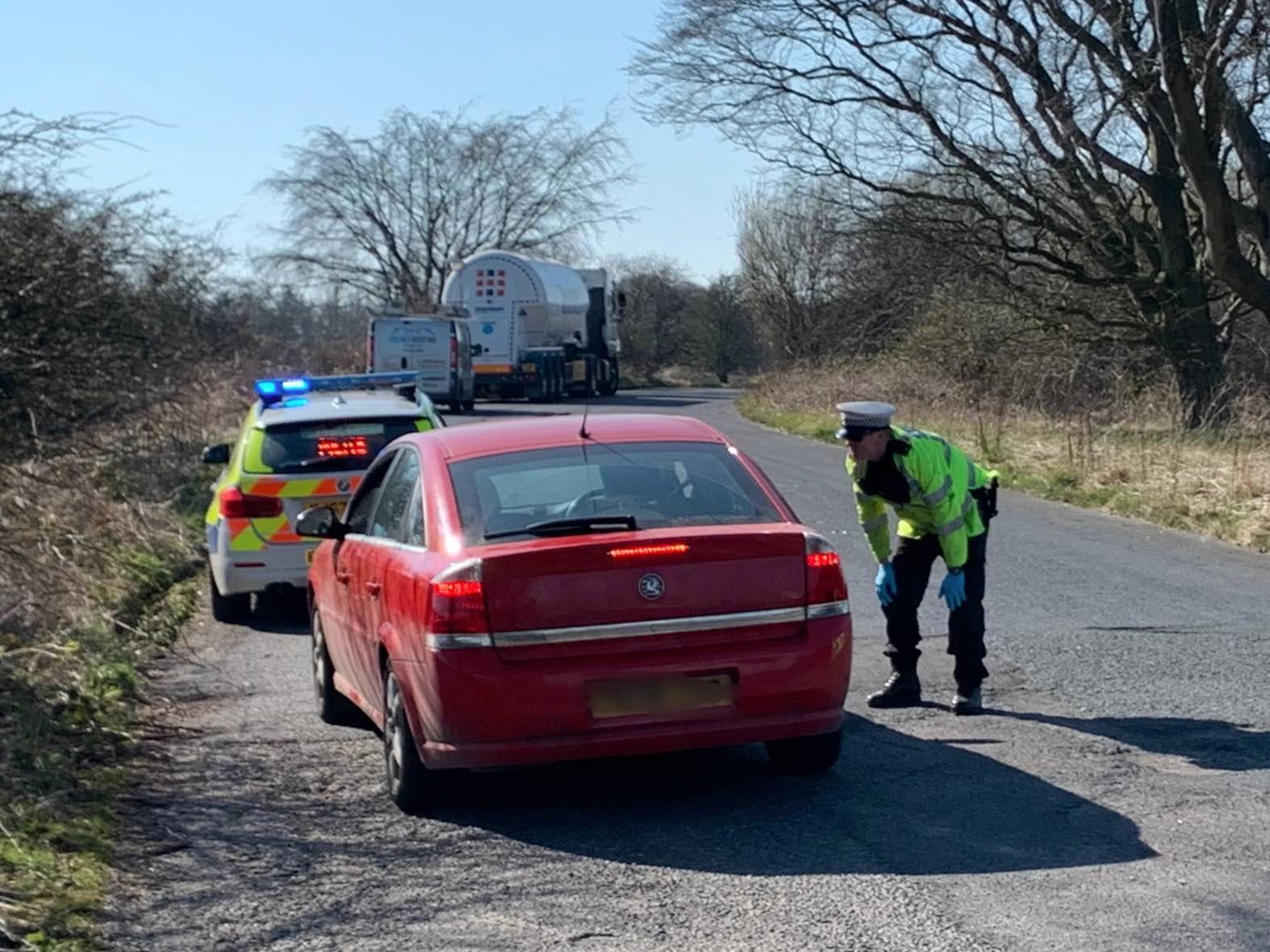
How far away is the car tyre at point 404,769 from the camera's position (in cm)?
657

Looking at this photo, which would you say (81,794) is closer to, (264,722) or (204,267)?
(264,722)

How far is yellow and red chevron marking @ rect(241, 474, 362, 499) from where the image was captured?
11609 mm

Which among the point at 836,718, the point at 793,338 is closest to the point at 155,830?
the point at 836,718

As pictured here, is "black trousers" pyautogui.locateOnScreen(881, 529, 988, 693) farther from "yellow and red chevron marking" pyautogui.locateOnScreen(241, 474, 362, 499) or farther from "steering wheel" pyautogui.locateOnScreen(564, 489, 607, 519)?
"yellow and red chevron marking" pyautogui.locateOnScreen(241, 474, 362, 499)

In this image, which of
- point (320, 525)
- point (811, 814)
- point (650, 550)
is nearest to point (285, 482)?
point (320, 525)

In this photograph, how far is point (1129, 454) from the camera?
20469 millimetres

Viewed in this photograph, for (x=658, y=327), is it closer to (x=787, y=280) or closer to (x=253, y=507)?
(x=787, y=280)

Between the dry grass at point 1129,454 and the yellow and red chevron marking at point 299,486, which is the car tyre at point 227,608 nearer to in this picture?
the yellow and red chevron marking at point 299,486

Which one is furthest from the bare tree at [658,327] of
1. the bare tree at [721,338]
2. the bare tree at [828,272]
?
the bare tree at [828,272]

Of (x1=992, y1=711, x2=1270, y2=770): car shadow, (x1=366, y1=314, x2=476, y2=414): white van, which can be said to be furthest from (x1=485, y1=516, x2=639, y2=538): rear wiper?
(x1=366, y1=314, x2=476, y2=414): white van

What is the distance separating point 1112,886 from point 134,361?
884 centimetres

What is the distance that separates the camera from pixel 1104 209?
87.6ft

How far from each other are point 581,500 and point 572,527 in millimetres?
343

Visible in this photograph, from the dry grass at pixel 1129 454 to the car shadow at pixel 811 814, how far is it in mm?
8920
